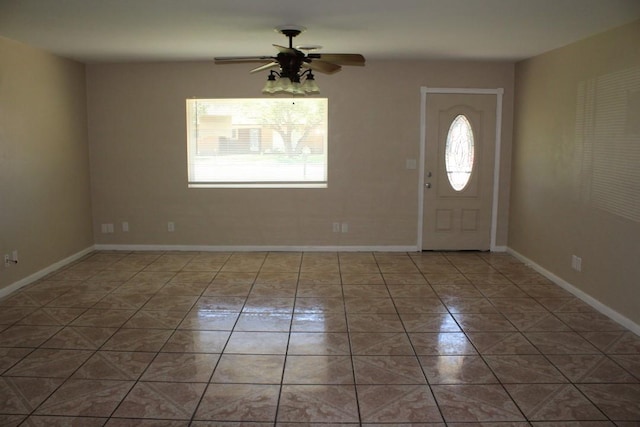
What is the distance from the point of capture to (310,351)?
136 inches

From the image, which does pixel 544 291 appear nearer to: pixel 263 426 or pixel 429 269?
pixel 429 269

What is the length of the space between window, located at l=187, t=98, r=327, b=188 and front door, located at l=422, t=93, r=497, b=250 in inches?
52.9

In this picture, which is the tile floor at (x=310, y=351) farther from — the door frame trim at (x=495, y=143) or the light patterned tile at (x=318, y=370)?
the door frame trim at (x=495, y=143)

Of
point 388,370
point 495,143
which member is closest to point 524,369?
point 388,370

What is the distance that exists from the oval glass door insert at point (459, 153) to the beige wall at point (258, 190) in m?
0.41

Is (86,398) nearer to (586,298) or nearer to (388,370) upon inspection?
(388,370)

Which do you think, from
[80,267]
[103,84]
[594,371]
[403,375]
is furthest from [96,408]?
[103,84]

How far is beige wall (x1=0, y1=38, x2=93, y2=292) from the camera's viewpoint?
4.70 m

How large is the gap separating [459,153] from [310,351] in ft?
12.3

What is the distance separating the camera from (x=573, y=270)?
4.73m

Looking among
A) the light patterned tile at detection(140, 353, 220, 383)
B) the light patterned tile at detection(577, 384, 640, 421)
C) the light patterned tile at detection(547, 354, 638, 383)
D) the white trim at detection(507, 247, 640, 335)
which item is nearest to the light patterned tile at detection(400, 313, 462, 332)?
the light patterned tile at detection(547, 354, 638, 383)

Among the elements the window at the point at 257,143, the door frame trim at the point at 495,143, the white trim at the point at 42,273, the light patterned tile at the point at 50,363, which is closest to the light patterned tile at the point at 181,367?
the light patterned tile at the point at 50,363

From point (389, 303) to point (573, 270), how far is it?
1789 millimetres

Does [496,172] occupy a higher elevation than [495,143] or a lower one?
lower
